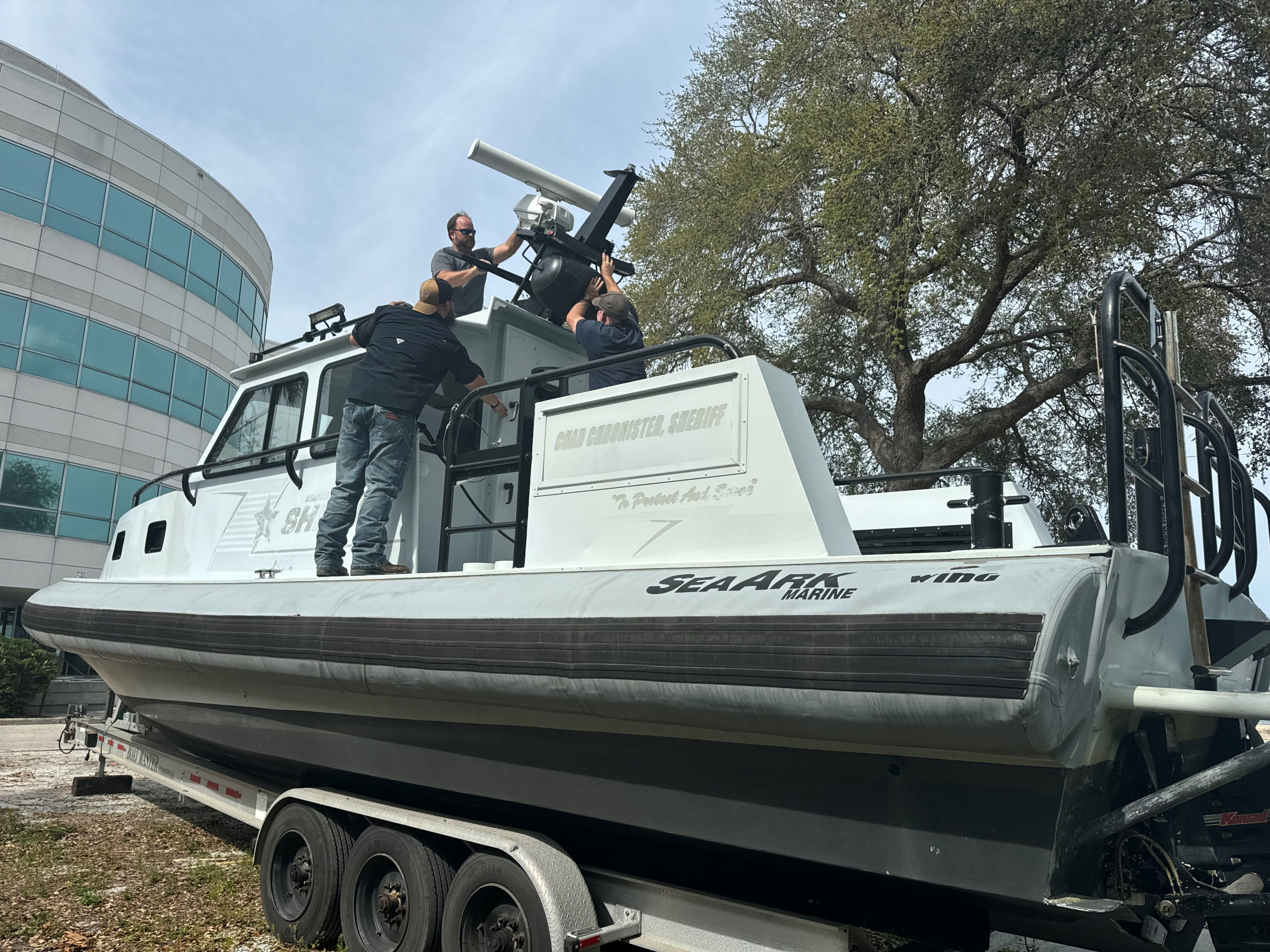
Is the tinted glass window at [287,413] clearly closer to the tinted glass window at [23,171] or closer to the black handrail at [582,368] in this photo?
the black handrail at [582,368]

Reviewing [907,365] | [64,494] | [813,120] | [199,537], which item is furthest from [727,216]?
[64,494]

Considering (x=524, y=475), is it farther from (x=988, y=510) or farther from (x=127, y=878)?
(x=127, y=878)

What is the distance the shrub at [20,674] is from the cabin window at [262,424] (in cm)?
1237

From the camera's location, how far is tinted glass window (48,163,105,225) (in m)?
23.5

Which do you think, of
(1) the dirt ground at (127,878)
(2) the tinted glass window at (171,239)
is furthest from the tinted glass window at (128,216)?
(1) the dirt ground at (127,878)

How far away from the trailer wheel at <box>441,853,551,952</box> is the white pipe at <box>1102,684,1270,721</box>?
212 cm

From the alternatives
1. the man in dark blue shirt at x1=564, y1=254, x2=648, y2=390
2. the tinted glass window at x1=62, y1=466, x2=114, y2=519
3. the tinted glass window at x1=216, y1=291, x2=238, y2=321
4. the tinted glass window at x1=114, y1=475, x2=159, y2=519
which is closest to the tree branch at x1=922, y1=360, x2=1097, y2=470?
the man in dark blue shirt at x1=564, y1=254, x2=648, y2=390

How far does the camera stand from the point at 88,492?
2386 centimetres

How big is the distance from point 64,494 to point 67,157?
8.69 metres

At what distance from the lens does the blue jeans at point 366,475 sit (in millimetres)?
4621

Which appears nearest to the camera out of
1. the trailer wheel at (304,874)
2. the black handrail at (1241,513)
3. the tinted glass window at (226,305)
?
the black handrail at (1241,513)

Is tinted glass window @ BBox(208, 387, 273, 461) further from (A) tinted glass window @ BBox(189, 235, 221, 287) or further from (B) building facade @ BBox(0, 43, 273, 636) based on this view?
(A) tinted glass window @ BBox(189, 235, 221, 287)

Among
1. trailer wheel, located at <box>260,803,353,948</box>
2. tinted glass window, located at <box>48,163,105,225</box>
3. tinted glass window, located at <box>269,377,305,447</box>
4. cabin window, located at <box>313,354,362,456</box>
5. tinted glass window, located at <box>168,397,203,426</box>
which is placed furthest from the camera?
tinted glass window, located at <box>168,397,203,426</box>

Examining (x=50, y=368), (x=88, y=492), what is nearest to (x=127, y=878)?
(x=88, y=492)
